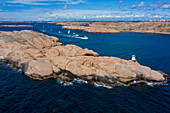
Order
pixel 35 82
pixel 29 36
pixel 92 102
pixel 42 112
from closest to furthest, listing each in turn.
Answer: pixel 42 112, pixel 92 102, pixel 35 82, pixel 29 36

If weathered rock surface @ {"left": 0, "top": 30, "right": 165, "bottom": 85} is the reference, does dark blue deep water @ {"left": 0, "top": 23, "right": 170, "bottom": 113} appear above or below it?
below

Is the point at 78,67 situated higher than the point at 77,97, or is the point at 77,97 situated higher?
the point at 78,67

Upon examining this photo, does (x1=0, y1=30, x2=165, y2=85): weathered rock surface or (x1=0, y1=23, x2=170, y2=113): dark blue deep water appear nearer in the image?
(x1=0, y1=23, x2=170, y2=113): dark blue deep water

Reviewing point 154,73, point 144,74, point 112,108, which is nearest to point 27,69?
point 112,108

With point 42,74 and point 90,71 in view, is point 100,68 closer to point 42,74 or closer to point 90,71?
point 90,71

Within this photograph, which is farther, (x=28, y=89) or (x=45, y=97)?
(x=28, y=89)

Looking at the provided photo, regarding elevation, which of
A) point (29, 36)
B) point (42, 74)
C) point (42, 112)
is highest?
point (29, 36)

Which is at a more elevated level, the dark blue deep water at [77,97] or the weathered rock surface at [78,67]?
the weathered rock surface at [78,67]

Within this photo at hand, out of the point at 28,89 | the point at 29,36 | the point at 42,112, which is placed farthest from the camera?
the point at 29,36

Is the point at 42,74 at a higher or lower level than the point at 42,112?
higher

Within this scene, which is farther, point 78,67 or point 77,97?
point 78,67

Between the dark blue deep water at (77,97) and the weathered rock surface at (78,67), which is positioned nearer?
the dark blue deep water at (77,97)
